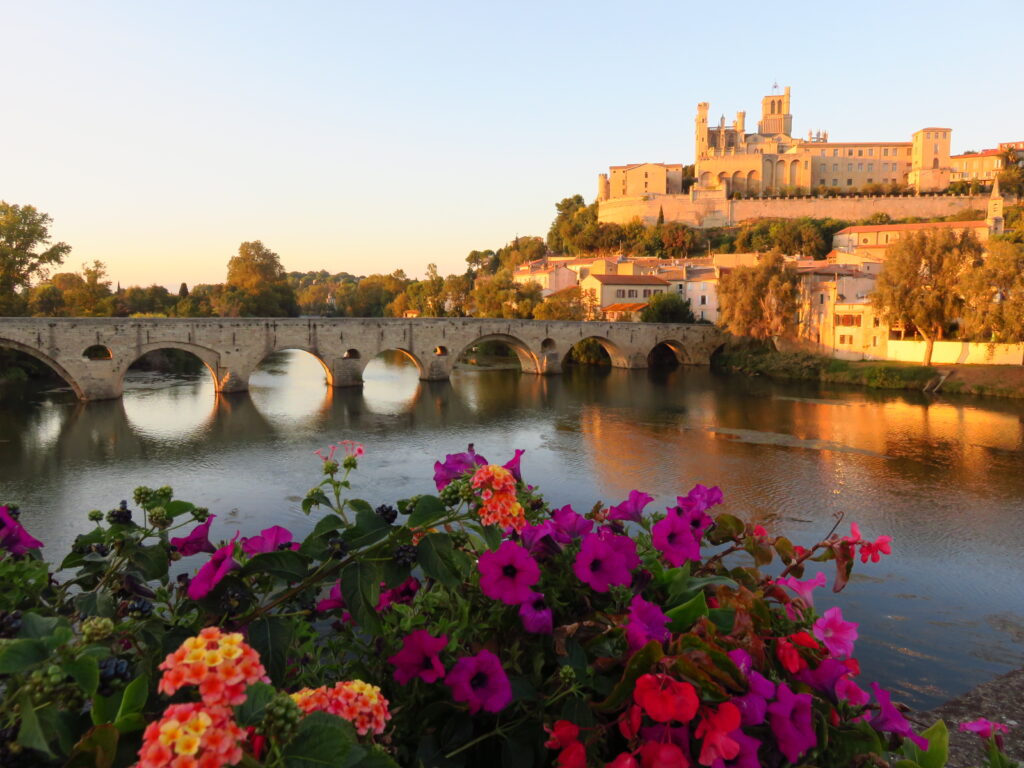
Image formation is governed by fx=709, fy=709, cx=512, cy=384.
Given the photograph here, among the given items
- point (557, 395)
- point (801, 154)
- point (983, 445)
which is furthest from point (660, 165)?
point (983, 445)

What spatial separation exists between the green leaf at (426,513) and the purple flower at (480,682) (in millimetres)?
419

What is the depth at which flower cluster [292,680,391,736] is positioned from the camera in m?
1.58

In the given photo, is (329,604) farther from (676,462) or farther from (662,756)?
(676,462)

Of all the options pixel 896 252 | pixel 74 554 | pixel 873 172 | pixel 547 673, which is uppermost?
pixel 873 172

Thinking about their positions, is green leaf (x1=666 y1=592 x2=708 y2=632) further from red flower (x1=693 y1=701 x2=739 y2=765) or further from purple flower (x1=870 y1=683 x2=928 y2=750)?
purple flower (x1=870 y1=683 x2=928 y2=750)

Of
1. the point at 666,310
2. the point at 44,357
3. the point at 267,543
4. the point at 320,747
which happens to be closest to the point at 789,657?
the point at 320,747

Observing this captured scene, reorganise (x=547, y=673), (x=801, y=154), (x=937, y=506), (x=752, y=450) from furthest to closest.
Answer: (x=801, y=154)
(x=752, y=450)
(x=937, y=506)
(x=547, y=673)

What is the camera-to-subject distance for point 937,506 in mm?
14211

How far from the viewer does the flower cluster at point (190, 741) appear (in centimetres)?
123

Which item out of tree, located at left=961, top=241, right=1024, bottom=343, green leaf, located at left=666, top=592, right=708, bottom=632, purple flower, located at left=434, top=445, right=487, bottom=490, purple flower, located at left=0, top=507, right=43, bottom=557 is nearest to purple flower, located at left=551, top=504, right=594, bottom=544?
purple flower, located at left=434, top=445, right=487, bottom=490

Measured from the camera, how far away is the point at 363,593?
2.12 m

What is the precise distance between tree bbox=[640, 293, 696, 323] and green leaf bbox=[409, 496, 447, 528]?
146 feet

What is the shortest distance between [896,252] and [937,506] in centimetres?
2135

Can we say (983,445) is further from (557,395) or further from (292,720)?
(292,720)
